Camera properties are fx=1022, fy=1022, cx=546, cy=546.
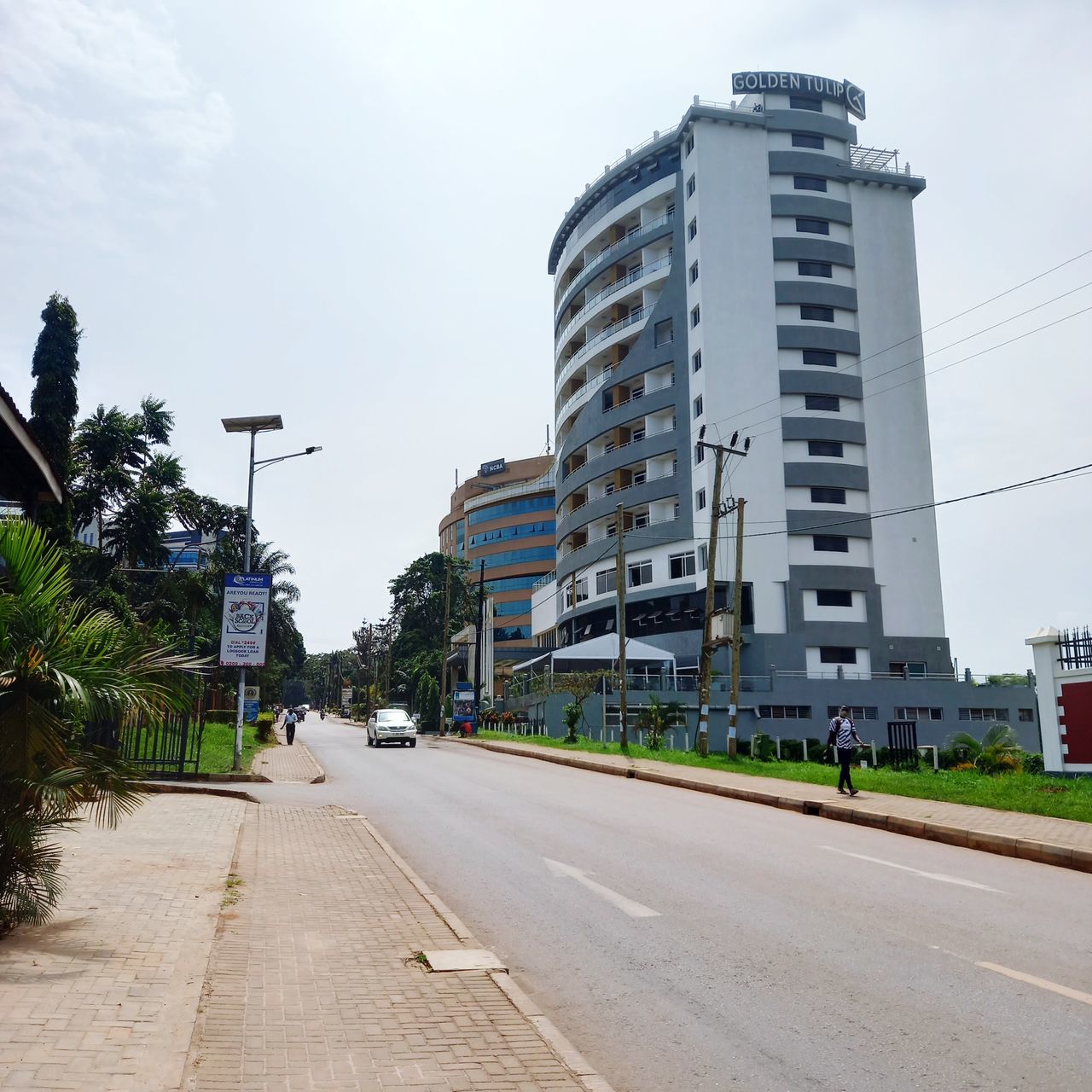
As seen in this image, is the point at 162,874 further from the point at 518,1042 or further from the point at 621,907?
the point at 518,1042

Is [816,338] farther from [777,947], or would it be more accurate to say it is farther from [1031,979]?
[1031,979]

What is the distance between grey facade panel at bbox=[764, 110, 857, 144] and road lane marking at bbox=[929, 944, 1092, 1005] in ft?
199

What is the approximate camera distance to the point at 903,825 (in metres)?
14.9

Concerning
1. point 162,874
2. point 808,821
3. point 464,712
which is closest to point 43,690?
point 162,874

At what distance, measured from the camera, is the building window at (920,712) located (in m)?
50.9

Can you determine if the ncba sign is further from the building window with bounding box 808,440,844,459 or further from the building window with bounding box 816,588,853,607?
the building window with bounding box 816,588,853,607

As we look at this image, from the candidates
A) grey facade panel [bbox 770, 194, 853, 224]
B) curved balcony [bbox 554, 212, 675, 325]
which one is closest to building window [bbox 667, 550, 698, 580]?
curved balcony [bbox 554, 212, 675, 325]

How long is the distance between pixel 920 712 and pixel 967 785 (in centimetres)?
3503

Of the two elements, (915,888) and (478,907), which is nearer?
(478,907)

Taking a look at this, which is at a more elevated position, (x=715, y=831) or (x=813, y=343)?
(x=813, y=343)

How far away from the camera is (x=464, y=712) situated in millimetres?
58219

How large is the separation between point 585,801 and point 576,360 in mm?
53481

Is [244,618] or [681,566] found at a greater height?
[681,566]

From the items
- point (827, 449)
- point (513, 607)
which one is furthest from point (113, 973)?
point (513, 607)
